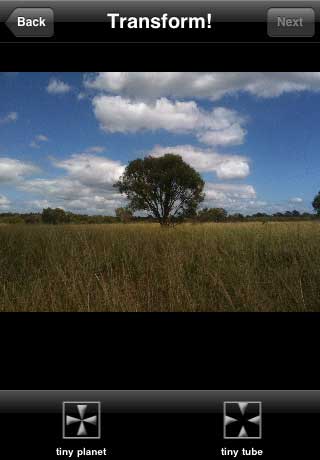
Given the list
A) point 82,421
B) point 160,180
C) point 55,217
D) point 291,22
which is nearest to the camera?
point 82,421

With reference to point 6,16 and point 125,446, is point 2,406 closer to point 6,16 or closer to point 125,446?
point 125,446

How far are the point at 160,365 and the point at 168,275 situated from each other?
1642 millimetres

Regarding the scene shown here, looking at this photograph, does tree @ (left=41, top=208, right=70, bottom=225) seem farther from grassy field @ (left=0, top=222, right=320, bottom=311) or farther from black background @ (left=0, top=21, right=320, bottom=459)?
black background @ (left=0, top=21, right=320, bottom=459)

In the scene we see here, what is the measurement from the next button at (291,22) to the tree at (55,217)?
23.9 feet

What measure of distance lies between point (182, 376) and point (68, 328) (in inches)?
24.6

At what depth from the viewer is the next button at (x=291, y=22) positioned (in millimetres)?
1709

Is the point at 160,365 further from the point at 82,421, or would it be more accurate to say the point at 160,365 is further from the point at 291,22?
the point at 291,22

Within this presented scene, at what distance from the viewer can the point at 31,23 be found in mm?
1718

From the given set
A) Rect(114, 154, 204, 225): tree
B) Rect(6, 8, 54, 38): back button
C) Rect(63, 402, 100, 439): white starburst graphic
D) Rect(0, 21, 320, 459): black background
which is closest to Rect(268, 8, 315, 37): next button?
Rect(6, 8, 54, 38): back button

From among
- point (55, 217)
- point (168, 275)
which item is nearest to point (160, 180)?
point (55, 217)

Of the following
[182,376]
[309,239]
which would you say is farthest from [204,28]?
[309,239]

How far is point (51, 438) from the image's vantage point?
1408 millimetres

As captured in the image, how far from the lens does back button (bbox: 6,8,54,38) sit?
67.4 inches

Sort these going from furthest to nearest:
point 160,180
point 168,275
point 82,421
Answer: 1. point 160,180
2. point 168,275
3. point 82,421
